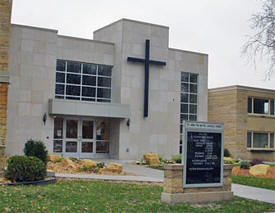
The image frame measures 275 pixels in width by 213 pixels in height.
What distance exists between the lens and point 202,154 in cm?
1280

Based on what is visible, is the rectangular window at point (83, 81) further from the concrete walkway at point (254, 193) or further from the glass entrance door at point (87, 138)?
the concrete walkway at point (254, 193)

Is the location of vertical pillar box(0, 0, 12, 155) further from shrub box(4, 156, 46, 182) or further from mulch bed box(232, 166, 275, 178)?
mulch bed box(232, 166, 275, 178)

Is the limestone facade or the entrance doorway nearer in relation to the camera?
the limestone facade

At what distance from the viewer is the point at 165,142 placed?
102ft

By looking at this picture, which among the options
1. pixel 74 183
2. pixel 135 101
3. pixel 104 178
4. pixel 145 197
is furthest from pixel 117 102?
pixel 145 197

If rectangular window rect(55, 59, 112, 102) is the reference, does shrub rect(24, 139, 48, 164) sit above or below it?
below

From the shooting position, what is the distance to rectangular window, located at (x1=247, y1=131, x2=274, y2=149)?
122ft

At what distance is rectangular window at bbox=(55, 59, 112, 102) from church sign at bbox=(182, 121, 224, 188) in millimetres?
16975

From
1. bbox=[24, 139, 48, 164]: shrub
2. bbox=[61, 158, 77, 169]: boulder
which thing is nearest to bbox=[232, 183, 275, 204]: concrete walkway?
bbox=[61, 158, 77, 169]: boulder

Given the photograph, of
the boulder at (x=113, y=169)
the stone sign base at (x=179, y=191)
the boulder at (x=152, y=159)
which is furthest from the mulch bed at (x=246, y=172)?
the stone sign base at (x=179, y=191)

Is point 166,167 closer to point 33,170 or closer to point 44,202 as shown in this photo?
point 44,202

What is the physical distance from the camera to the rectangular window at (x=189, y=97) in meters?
32.7

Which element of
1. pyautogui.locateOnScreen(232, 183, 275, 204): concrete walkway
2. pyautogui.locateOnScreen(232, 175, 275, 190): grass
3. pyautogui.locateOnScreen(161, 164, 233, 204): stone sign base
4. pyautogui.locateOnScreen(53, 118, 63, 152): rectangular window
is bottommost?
pyautogui.locateOnScreen(232, 183, 275, 204): concrete walkway

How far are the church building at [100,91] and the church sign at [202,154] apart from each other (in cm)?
1531
